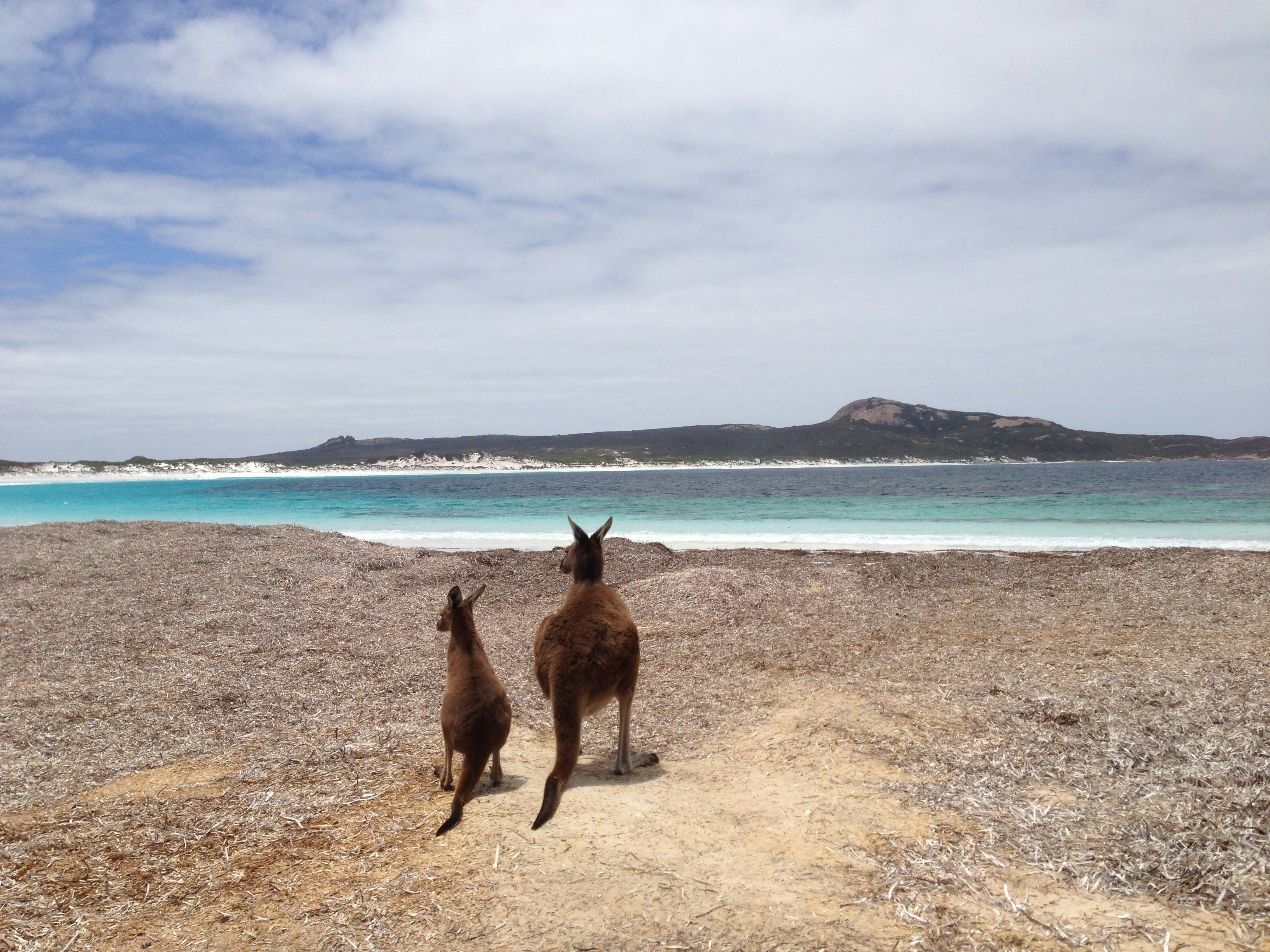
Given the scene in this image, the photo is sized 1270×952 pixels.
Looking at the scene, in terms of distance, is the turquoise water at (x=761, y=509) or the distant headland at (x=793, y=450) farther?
the distant headland at (x=793, y=450)

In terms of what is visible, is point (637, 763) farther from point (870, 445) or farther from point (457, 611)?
point (870, 445)

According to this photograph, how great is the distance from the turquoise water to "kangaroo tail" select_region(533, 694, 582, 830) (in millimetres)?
21412

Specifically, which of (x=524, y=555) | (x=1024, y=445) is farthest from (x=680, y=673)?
(x=1024, y=445)

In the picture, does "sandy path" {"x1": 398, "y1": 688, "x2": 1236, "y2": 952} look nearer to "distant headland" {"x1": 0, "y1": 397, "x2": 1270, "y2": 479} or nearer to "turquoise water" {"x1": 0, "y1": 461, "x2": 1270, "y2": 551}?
"turquoise water" {"x1": 0, "y1": 461, "x2": 1270, "y2": 551}

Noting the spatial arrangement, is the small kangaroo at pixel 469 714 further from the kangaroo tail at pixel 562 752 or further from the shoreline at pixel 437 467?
the shoreline at pixel 437 467

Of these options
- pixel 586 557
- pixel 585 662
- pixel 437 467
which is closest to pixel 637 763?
Result: pixel 585 662

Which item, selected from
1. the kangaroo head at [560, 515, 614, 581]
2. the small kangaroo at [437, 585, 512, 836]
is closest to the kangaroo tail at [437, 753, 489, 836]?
the small kangaroo at [437, 585, 512, 836]

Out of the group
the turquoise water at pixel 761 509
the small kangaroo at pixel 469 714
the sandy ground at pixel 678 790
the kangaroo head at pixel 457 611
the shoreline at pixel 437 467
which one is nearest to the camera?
the sandy ground at pixel 678 790

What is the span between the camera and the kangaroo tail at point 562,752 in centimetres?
466

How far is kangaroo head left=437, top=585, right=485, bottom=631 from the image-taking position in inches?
→ 234

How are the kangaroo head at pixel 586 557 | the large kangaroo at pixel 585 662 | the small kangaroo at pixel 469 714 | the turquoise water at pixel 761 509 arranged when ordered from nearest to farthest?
the small kangaroo at pixel 469 714
the large kangaroo at pixel 585 662
the kangaroo head at pixel 586 557
the turquoise water at pixel 761 509

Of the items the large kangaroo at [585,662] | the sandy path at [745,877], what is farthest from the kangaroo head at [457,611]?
the sandy path at [745,877]

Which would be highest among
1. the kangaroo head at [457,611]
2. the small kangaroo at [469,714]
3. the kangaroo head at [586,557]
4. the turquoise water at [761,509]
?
the kangaroo head at [586,557]

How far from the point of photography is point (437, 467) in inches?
5650
